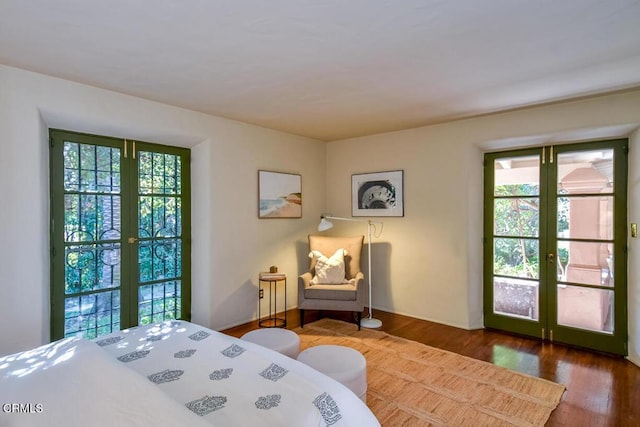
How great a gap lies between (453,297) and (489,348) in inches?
29.2

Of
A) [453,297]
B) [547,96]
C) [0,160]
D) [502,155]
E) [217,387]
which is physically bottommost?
[453,297]

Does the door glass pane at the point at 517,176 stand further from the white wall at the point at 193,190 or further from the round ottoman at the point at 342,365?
the round ottoman at the point at 342,365

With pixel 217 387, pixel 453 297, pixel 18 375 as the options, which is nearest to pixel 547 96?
pixel 453 297

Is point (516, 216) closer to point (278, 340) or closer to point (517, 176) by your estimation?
point (517, 176)

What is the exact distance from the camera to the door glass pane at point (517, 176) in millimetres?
3713

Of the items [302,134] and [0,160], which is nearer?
A: [0,160]

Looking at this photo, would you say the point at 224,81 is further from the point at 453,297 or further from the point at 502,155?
the point at 453,297

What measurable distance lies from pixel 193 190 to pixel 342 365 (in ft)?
8.84

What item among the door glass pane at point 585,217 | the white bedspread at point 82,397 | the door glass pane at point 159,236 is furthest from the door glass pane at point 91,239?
the door glass pane at point 585,217

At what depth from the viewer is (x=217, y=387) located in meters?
1.47

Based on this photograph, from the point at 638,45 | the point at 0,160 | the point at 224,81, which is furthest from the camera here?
the point at 224,81

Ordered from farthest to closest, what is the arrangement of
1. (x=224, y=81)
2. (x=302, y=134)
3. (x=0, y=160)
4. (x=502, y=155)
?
(x=302, y=134) < (x=502, y=155) < (x=224, y=81) < (x=0, y=160)

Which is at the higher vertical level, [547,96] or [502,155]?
[547,96]

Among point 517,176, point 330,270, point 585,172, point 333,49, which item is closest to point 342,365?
point 330,270
